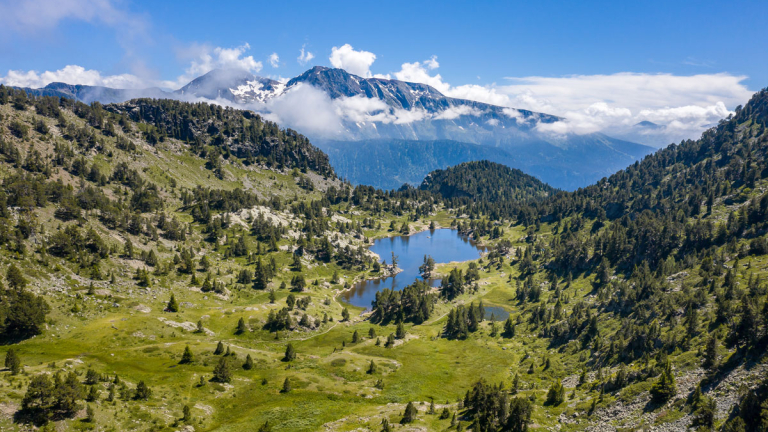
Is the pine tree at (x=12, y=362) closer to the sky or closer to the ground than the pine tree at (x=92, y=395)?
closer to the sky

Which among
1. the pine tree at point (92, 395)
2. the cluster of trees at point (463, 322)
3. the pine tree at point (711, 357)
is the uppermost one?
the pine tree at point (711, 357)

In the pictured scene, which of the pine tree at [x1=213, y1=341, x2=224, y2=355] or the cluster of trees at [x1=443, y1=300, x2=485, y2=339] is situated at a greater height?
the pine tree at [x1=213, y1=341, x2=224, y2=355]

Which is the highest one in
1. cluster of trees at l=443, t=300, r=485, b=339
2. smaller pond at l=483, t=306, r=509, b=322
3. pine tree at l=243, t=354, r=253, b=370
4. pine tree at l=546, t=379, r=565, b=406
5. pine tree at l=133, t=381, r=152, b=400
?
pine tree at l=133, t=381, r=152, b=400

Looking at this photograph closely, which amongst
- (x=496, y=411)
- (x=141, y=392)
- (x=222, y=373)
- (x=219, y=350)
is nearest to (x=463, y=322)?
(x=496, y=411)

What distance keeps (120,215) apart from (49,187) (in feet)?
85.7

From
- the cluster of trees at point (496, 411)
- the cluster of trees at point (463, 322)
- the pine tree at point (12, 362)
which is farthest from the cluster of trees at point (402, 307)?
the pine tree at point (12, 362)

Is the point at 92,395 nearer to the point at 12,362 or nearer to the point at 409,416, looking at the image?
the point at 12,362

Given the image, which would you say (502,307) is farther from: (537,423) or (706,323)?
(537,423)

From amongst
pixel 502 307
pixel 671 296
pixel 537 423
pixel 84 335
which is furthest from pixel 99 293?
pixel 671 296

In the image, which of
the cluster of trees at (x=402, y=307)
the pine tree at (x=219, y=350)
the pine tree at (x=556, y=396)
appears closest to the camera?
the pine tree at (x=556, y=396)

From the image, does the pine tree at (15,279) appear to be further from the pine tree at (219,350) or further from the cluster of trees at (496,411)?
the cluster of trees at (496,411)

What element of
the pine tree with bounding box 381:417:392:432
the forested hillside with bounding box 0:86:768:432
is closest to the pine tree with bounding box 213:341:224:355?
the forested hillside with bounding box 0:86:768:432

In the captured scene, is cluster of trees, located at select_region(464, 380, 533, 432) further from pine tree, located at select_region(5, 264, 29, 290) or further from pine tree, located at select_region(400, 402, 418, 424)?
pine tree, located at select_region(5, 264, 29, 290)

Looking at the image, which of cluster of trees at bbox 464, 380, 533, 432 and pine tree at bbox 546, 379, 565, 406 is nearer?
cluster of trees at bbox 464, 380, 533, 432
